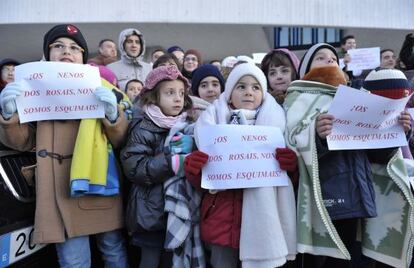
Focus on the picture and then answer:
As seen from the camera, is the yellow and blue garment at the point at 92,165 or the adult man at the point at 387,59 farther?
the adult man at the point at 387,59

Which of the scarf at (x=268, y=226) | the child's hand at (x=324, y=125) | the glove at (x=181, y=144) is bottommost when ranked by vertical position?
the scarf at (x=268, y=226)

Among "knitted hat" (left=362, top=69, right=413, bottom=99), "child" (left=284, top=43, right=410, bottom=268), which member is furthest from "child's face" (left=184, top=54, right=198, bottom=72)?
"knitted hat" (left=362, top=69, right=413, bottom=99)

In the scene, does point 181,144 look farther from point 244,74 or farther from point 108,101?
point 244,74

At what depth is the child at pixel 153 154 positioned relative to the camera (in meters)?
2.18

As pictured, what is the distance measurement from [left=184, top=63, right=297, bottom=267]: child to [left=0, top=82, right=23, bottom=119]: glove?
1064 millimetres

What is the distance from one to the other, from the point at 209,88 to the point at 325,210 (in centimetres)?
162

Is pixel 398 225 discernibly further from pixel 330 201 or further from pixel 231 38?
pixel 231 38

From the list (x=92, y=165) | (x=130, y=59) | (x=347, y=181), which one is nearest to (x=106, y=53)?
(x=130, y=59)

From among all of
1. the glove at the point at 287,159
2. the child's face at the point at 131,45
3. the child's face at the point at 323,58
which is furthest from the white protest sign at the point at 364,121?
the child's face at the point at 131,45

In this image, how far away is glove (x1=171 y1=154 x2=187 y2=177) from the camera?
2.16 meters

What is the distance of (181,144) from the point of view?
2258 mm

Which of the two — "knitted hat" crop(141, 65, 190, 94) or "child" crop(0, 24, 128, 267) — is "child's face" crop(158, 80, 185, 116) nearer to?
"knitted hat" crop(141, 65, 190, 94)

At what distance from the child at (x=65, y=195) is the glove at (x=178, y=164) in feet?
1.39

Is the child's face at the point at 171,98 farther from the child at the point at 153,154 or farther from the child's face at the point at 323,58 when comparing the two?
the child's face at the point at 323,58
